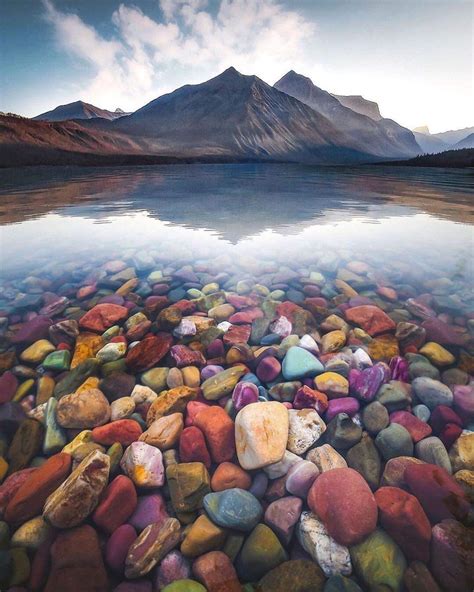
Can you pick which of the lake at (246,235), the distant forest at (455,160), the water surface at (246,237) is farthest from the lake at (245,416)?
the distant forest at (455,160)

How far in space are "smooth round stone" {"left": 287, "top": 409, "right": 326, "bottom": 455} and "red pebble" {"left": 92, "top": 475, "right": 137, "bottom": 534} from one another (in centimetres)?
108

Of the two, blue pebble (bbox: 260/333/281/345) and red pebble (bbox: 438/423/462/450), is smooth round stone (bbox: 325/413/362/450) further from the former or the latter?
blue pebble (bbox: 260/333/281/345)

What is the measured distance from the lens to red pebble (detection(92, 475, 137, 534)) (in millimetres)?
1914

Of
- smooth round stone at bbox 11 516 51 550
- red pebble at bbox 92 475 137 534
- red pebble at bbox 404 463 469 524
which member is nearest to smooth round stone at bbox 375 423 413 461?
red pebble at bbox 404 463 469 524

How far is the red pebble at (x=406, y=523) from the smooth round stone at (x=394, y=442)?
30 centimetres

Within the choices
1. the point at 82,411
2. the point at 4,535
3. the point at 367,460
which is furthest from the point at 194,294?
the point at 4,535

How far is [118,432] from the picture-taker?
237cm

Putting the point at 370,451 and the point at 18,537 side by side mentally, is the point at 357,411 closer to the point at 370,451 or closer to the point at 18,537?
the point at 370,451

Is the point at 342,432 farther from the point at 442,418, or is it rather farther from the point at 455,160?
the point at 455,160

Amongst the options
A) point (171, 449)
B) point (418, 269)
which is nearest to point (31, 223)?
point (171, 449)

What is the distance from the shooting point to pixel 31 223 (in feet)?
28.1

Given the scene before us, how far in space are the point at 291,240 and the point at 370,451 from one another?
17.3 ft

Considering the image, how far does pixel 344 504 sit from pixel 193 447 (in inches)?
40.4

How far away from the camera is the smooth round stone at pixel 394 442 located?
2.25 meters
